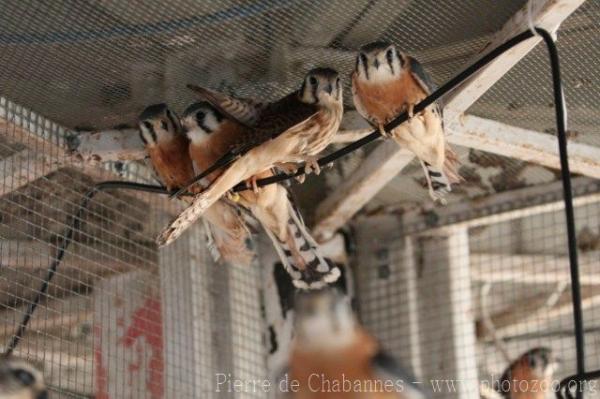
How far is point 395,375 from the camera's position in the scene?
3.55m

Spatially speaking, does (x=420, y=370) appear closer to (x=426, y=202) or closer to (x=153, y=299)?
(x=426, y=202)

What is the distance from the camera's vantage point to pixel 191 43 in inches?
145

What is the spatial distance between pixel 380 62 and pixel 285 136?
0.37 meters

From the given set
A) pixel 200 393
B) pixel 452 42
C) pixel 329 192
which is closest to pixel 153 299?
pixel 200 393

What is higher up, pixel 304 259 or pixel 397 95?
pixel 397 95

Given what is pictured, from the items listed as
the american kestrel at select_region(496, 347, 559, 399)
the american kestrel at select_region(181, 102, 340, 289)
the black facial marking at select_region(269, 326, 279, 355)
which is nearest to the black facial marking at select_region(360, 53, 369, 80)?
the american kestrel at select_region(181, 102, 340, 289)

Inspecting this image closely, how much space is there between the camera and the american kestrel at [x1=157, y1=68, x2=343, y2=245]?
363cm

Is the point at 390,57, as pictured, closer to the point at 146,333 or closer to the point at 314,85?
the point at 314,85

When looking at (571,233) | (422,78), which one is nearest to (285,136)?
(422,78)

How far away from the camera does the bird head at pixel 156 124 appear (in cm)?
392

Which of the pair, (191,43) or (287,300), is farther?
(287,300)

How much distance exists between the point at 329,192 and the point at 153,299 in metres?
0.78

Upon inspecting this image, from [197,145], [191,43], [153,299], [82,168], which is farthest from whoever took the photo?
[153,299]

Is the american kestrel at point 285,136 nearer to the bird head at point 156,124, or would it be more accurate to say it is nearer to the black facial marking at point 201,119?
the black facial marking at point 201,119
